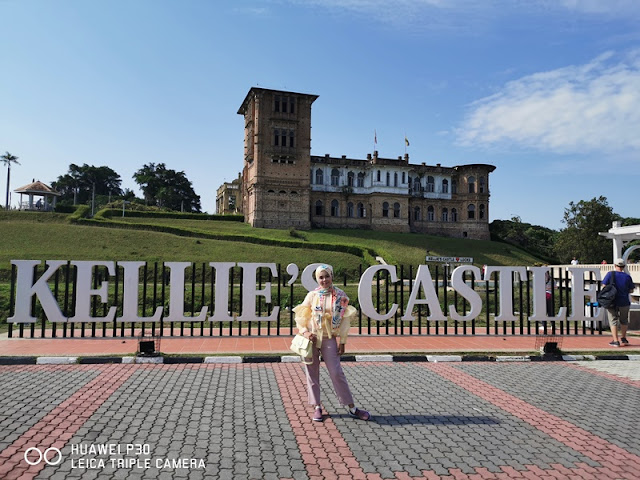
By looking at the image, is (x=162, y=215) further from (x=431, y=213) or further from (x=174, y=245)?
(x=431, y=213)

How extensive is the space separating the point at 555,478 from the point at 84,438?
5.04 metres

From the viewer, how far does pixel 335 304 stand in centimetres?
614

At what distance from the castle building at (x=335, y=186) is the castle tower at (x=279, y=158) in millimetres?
127

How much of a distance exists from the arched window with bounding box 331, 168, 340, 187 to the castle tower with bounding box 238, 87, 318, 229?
6283mm

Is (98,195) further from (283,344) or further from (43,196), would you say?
(283,344)

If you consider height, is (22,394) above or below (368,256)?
below

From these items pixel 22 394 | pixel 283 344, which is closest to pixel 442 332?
pixel 283 344

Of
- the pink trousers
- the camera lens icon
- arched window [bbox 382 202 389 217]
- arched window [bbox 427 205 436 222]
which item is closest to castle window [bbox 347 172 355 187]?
arched window [bbox 382 202 389 217]

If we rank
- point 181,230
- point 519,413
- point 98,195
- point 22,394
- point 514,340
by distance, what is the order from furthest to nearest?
point 98,195, point 181,230, point 514,340, point 22,394, point 519,413

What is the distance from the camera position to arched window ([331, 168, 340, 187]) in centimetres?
6519

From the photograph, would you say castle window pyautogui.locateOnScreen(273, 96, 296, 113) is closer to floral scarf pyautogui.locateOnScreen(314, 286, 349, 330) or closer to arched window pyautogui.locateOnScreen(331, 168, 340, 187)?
arched window pyautogui.locateOnScreen(331, 168, 340, 187)

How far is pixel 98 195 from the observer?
297 feet

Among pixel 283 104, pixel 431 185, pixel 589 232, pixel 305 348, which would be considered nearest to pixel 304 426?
pixel 305 348

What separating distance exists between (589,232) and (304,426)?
49495 mm
